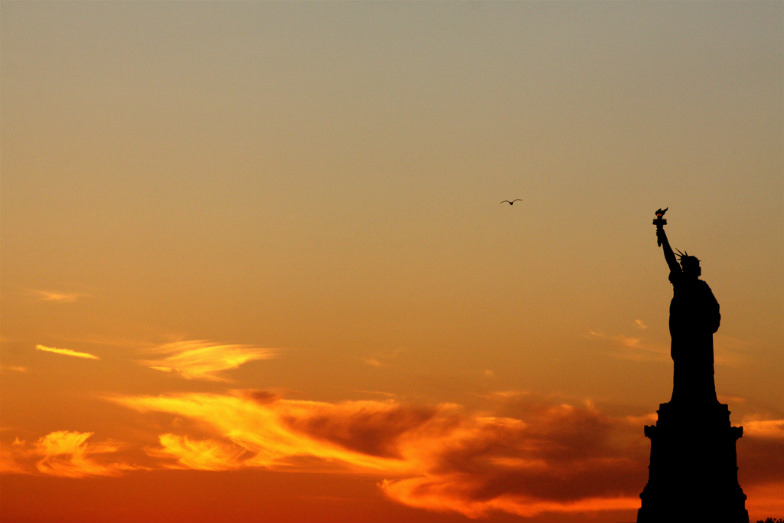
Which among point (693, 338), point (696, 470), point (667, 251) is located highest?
point (667, 251)

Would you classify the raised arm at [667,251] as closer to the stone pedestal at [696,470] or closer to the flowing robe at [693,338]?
the flowing robe at [693,338]

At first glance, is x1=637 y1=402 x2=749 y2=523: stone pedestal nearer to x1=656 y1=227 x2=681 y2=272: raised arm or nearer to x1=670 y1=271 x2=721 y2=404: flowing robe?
x1=670 y1=271 x2=721 y2=404: flowing robe

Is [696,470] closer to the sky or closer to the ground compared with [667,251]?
closer to the ground

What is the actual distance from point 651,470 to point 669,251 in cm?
619

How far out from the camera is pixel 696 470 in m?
42.1

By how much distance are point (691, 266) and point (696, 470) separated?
5816 mm

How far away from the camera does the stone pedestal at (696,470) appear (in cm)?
4191

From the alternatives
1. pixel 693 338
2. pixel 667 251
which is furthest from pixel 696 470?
pixel 667 251

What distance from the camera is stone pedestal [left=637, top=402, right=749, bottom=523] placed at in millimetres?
41906

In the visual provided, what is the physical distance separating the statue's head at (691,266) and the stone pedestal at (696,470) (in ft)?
12.5

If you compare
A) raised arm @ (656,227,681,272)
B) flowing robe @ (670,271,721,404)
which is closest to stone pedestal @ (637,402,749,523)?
flowing robe @ (670,271,721,404)

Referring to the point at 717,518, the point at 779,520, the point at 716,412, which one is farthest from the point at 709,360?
the point at 779,520

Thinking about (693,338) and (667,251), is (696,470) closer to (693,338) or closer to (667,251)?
(693,338)

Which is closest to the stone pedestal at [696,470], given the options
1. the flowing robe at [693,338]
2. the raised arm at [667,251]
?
the flowing robe at [693,338]
